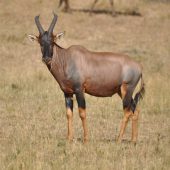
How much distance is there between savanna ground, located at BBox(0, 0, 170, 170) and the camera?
10.6 m

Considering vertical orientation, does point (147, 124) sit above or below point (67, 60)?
below

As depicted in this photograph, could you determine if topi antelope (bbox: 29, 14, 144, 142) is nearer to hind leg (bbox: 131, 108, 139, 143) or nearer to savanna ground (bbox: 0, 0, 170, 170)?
hind leg (bbox: 131, 108, 139, 143)

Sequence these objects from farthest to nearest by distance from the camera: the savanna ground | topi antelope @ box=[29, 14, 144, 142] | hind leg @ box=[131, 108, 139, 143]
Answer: hind leg @ box=[131, 108, 139, 143]
topi antelope @ box=[29, 14, 144, 142]
the savanna ground

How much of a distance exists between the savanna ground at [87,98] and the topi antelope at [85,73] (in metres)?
0.85

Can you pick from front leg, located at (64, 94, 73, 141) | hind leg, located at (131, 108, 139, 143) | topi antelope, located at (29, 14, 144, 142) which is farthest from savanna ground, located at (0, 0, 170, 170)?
topi antelope, located at (29, 14, 144, 142)

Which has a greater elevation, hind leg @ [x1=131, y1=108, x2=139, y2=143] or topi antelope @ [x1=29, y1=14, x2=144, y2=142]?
topi antelope @ [x1=29, y1=14, x2=144, y2=142]

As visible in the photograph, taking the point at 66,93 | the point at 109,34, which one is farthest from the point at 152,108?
the point at 109,34

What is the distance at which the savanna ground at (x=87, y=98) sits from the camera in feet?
34.7

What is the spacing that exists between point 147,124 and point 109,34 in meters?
16.1

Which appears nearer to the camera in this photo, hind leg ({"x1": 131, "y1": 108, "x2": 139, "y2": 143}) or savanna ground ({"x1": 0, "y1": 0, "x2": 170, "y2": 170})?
savanna ground ({"x1": 0, "y1": 0, "x2": 170, "y2": 170})

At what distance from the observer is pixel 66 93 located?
1229 cm

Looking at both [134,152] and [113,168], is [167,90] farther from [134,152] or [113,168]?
[113,168]

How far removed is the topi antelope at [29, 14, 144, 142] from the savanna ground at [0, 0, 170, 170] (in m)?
0.85

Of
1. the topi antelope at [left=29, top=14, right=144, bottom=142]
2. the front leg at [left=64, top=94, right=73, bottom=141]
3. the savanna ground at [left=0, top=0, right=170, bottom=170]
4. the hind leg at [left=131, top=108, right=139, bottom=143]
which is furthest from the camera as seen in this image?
the hind leg at [left=131, top=108, right=139, bottom=143]
